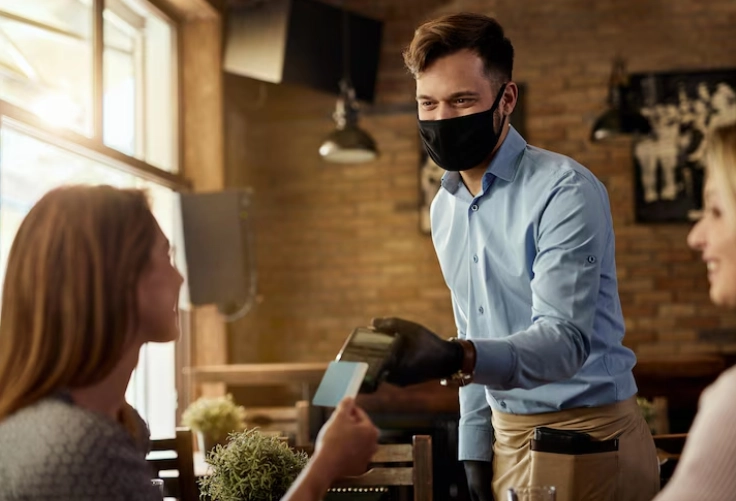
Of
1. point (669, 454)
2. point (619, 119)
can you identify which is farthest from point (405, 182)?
point (669, 454)

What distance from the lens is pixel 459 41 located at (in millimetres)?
1821

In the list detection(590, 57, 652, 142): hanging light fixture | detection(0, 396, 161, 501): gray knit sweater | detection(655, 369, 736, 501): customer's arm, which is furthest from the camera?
detection(590, 57, 652, 142): hanging light fixture

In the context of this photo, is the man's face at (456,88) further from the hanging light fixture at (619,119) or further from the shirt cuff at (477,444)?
the hanging light fixture at (619,119)

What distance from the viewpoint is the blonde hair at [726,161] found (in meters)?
1.18

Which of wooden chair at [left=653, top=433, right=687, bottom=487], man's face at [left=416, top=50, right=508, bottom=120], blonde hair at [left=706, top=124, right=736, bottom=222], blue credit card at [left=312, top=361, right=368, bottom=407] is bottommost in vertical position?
wooden chair at [left=653, top=433, right=687, bottom=487]

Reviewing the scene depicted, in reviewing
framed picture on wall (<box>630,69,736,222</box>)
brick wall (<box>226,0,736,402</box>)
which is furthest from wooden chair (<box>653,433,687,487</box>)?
framed picture on wall (<box>630,69,736,222</box>)

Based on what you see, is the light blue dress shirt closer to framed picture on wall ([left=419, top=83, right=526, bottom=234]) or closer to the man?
the man

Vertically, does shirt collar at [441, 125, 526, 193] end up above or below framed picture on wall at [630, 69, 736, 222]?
below

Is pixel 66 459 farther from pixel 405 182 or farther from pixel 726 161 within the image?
pixel 405 182

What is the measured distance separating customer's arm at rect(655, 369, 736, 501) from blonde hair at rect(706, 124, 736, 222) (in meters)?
0.27

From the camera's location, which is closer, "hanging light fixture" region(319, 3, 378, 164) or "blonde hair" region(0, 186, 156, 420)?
"blonde hair" region(0, 186, 156, 420)

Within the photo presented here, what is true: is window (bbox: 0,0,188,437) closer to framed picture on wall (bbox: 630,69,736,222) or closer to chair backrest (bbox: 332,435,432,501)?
chair backrest (bbox: 332,435,432,501)

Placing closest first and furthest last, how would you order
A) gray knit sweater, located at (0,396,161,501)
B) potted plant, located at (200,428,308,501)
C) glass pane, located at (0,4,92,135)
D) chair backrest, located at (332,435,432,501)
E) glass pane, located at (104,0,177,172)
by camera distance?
gray knit sweater, located at (0,396,161,501) < potted plant, located at (200,428,308,501) < chair backrest, located at (332,435,432,501) < glass pane, located at (0,4,92,135) < glass pane, located at (104,0,177,172)

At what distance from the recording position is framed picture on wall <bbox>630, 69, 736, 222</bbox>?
6324mm
